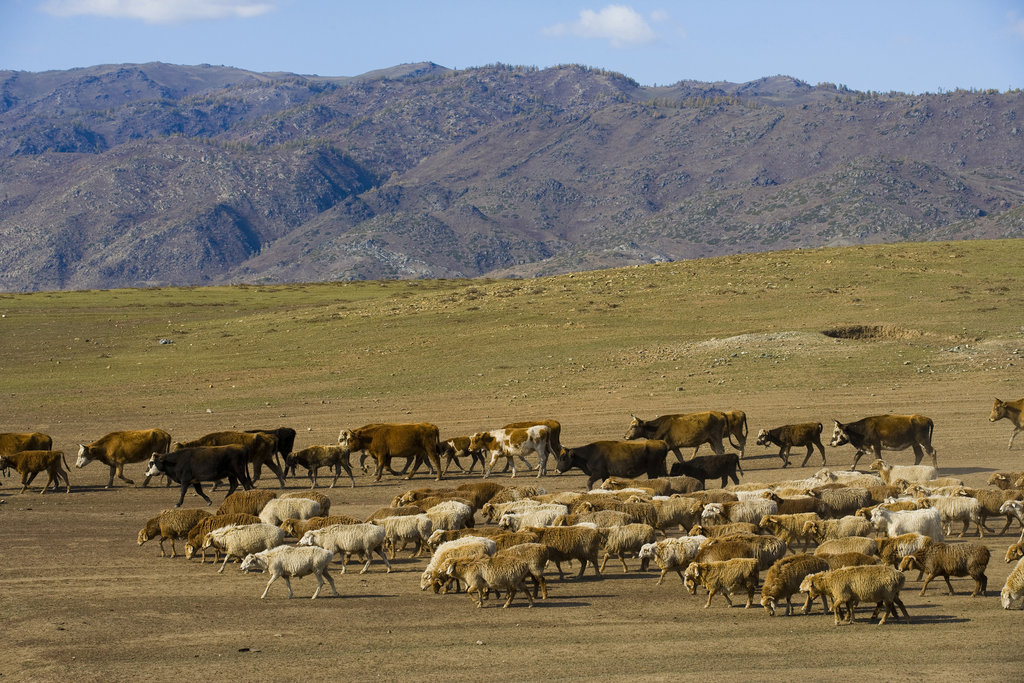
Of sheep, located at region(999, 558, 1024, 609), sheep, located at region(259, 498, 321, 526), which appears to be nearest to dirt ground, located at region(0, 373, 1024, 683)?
sheep, located at region(999, 558, 1024, 609)

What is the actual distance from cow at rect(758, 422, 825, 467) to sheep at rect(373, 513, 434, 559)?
456 inches

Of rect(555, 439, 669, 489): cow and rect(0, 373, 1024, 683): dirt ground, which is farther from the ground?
rect(555, 439, 669, 489): cow

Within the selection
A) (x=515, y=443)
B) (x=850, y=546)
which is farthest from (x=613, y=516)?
(x=515, y=443)

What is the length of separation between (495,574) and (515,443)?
416 inches

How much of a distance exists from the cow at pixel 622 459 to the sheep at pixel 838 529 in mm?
6545

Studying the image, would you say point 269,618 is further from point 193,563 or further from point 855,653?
point 855,653

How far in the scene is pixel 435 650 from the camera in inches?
458

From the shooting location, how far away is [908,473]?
20.6 m

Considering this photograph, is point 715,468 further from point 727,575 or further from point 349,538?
point 349,538

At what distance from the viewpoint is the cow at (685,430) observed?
2512 cm

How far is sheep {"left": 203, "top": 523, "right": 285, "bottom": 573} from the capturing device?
50.2ft

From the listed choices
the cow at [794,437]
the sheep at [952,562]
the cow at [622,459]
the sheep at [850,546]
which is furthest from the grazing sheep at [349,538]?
the cow at [794,437]

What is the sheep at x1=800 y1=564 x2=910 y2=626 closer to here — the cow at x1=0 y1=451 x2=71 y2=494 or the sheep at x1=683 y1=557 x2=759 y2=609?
the sheep at x1=683 y1=557 x2=759 y2=609

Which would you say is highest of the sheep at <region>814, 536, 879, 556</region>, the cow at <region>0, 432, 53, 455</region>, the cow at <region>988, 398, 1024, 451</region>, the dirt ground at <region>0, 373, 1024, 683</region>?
the cow at <region>988, 398, 1024, 451</region>
